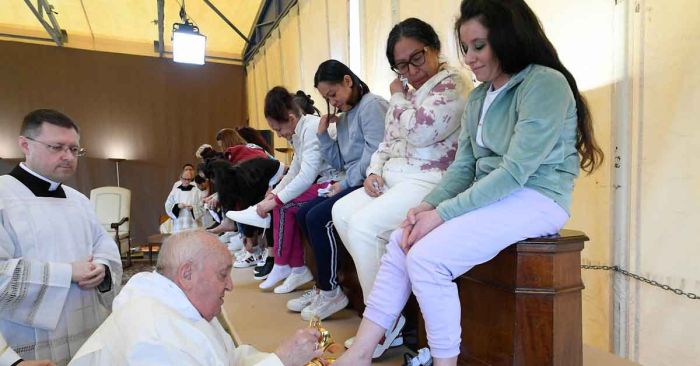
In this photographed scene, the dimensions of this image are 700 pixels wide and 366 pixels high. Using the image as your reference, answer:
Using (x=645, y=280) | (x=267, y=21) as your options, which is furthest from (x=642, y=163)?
(x=267, y=21)

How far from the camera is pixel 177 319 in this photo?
0.84m

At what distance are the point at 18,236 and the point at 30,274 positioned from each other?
6.7 inches

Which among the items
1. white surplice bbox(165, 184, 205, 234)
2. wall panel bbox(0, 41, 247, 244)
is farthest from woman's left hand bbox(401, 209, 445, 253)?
wall panel bbox(0, 41, 247, 244)

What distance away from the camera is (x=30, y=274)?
1.36 m

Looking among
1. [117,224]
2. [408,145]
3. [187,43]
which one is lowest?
[117,224]

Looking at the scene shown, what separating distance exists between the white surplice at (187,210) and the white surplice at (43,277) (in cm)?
378

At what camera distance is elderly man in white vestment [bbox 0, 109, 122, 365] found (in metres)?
1.38

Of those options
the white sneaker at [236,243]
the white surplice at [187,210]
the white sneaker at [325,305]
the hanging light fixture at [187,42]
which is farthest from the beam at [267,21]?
the white sneaker at [325,305]

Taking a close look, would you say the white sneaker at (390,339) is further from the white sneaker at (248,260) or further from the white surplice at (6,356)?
the white sneaker at (248,260)

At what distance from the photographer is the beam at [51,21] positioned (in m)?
6.45

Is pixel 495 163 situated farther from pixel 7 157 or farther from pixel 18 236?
pixel 7 157

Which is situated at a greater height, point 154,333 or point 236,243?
point 154,333

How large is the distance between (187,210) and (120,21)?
469 centimetres

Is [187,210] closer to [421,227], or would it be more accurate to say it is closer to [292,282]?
[292,282]
